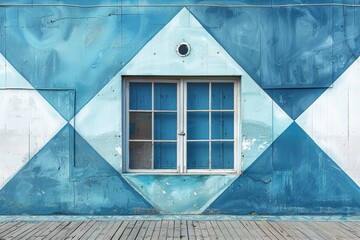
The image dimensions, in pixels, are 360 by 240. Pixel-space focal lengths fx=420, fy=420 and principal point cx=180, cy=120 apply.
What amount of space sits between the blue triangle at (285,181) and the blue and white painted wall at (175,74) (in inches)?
0.6

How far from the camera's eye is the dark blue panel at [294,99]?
616 centimetres

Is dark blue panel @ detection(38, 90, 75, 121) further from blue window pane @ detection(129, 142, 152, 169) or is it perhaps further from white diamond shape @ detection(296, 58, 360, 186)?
white diamond shape @ detection(296, 58, 360, 186)

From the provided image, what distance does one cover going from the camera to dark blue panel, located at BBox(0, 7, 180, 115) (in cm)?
614

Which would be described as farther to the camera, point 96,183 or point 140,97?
point 140,97

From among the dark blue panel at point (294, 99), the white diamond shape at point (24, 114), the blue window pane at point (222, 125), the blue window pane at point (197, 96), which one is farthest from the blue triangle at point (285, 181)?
the white diamond shape at point (24, 114)

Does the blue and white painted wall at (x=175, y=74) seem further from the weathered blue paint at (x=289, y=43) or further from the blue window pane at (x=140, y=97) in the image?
the blue window pane at (x=140, y=97)

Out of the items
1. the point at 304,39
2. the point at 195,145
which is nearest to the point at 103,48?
the point at 195,145

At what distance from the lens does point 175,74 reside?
6.15 meters

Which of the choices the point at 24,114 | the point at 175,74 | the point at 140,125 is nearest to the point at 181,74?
the point at 175,74

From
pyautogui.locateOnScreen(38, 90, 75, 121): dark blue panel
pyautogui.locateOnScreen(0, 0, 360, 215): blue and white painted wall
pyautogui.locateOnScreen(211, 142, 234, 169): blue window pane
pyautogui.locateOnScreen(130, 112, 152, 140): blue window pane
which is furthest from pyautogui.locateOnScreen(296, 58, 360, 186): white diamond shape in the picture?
pyautogui.locateOnScreen(38, 90, 75, 121): dark blue panel

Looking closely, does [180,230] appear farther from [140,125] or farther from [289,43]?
[289,43]

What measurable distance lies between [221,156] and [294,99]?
4.49 ft

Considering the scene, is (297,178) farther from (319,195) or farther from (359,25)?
(359,25)

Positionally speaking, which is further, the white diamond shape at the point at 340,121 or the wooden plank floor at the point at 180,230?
the white diamond shape at the point at 340,121
